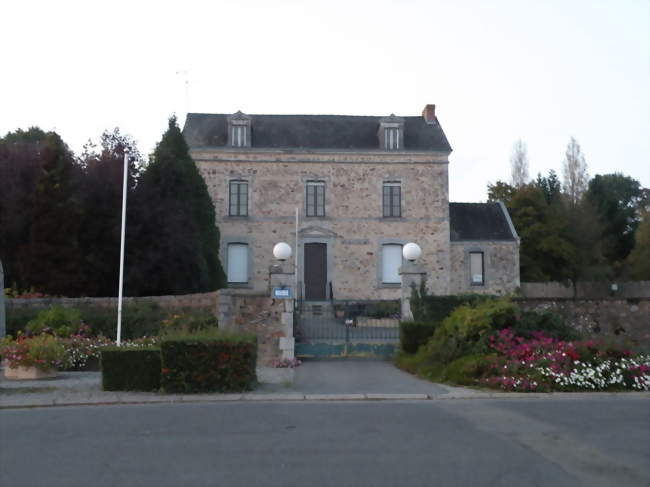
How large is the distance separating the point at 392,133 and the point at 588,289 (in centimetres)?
1504

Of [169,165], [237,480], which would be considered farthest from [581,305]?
[169,165]

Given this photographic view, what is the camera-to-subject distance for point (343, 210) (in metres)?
28.8

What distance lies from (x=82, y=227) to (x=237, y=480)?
1799 centimetres

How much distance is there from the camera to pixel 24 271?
2045 centimetres

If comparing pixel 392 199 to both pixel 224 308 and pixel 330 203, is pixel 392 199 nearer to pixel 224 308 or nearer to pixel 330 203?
pixel 330 203

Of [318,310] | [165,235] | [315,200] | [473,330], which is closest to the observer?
[473,330]

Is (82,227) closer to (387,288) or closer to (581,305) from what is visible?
(387,288)

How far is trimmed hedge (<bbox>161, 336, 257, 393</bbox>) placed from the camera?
10.9m

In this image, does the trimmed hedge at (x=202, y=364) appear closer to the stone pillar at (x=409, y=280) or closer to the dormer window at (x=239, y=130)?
the stone pillar at (x=409, y=280)

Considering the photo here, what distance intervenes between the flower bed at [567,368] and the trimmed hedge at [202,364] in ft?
14.3

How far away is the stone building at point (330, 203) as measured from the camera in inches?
1121

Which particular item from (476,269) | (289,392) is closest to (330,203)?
(476,269)

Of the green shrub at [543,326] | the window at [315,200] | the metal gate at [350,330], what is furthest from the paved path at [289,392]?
the window at [315,200]

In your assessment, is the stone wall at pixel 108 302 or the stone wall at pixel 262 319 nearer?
the stone wall at pixel 262 319
